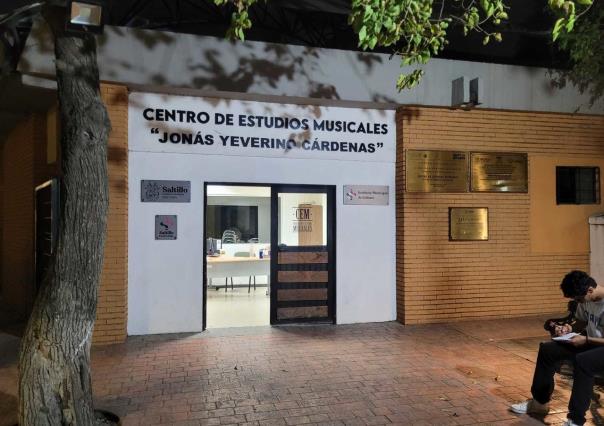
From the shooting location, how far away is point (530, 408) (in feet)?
14.2

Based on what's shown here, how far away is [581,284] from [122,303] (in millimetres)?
5549

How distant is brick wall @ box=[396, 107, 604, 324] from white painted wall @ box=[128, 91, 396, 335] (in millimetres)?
287

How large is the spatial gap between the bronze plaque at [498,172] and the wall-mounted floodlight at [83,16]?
20.0 feet

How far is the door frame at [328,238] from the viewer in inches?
297

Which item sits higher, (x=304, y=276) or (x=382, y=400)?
(x=304, y=276)

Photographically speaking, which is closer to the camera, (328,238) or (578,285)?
(578,285)

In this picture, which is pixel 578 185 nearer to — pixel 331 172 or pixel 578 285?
pixel 331 172

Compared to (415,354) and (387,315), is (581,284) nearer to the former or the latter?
(415,354)

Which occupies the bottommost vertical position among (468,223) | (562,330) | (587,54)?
(562,330)

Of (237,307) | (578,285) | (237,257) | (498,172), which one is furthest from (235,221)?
(578,285)

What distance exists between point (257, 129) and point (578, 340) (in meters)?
5.10

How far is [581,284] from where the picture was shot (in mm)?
3975

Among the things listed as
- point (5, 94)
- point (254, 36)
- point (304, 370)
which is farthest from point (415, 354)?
point (254, 36)

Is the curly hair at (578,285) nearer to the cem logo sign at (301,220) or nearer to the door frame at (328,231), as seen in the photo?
the door frame at (328,231)
